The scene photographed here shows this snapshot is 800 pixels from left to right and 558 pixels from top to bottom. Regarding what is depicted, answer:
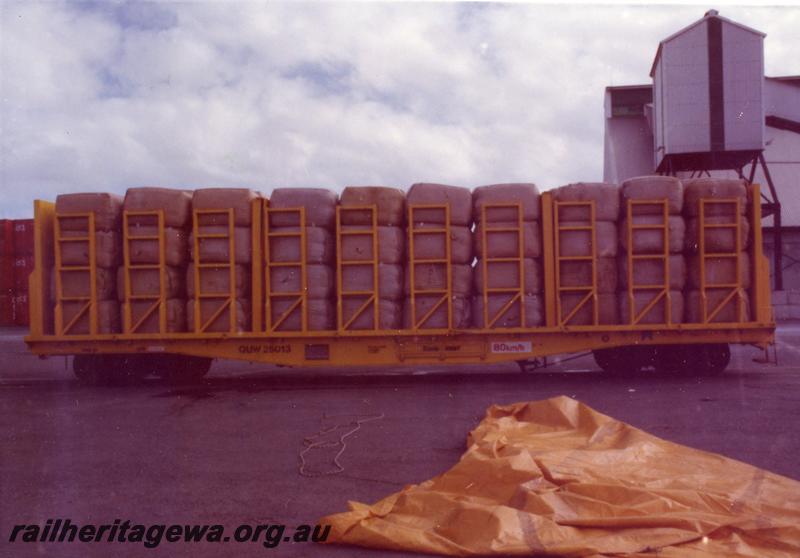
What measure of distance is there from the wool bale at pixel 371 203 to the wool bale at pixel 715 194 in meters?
4.86

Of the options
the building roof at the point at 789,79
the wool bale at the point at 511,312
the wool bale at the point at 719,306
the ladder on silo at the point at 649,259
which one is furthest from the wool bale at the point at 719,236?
the building roof at the point at 789,79

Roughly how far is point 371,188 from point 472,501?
824 centimetres

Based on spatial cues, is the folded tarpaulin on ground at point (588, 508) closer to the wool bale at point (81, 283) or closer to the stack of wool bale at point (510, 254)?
the stack of wool bale at point (510, 254)

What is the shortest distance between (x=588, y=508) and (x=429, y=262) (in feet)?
26.4

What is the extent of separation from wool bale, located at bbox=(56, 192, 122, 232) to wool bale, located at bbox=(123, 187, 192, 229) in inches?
12.6

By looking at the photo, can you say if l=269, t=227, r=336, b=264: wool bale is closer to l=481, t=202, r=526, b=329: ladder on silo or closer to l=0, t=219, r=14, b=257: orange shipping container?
l=481, t=202, r=526, b=329: ladder on silo

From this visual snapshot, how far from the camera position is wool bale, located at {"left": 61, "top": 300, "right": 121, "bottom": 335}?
13031 millimetres

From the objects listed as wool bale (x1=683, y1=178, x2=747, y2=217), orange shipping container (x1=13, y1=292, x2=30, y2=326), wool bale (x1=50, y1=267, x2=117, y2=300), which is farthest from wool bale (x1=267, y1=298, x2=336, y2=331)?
orange shipping container (x1=13, y1=292, x2=30, y2=326)

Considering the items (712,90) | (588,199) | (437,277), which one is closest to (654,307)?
(588,199)

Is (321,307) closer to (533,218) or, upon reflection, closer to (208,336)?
(208,336)

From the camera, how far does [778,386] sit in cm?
1191

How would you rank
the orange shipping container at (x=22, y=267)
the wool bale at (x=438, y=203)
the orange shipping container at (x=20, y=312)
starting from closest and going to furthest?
the wool bale at (x=438, y=203) → the orange shipping container at (x=22, y=267) → the orange shipping container at (x=20, y=312)

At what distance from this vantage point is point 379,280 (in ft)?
42.3

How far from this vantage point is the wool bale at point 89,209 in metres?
13.0
